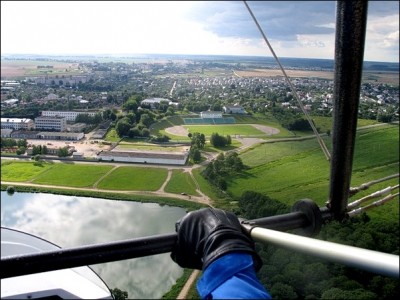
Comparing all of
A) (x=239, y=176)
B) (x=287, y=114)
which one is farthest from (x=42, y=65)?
(x=287, y=114)

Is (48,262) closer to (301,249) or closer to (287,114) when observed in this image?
(301,249)

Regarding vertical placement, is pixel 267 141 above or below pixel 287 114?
below

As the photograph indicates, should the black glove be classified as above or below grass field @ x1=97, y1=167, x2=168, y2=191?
above

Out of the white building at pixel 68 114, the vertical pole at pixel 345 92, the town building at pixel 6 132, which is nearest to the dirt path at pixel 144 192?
the town building at pixel 6 132

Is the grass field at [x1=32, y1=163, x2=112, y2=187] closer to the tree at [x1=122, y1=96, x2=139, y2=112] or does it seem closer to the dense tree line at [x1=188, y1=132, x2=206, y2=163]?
the tree at [x1=122, y1=96, x2=139, y2=112]

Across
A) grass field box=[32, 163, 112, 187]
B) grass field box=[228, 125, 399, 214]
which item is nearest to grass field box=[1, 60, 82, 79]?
grass field box=[32, 163, 112, 187]
